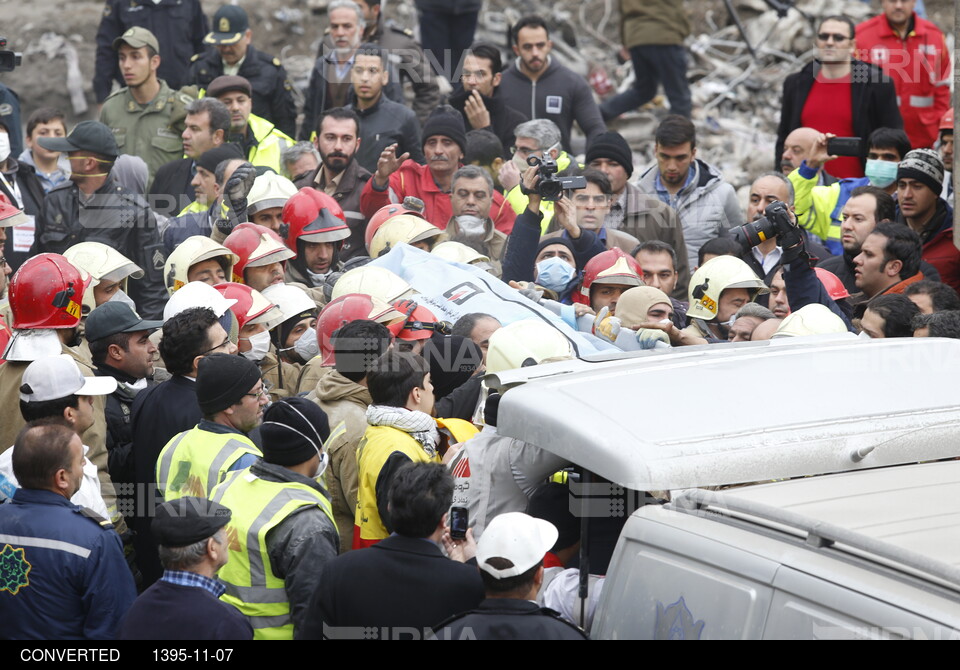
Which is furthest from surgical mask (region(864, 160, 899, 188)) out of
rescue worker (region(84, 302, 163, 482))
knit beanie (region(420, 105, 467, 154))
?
rescue worker (region(84, 302, 163, 482))

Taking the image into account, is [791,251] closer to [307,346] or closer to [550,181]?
[550,181]

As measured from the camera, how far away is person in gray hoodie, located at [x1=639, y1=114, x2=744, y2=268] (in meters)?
9.73

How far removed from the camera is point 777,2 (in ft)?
53.0

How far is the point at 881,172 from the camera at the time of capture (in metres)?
9.31

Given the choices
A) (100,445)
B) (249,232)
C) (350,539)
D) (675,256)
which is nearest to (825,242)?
Result: (675,256)

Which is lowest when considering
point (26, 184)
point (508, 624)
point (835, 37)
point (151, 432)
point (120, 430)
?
point (120, 430)

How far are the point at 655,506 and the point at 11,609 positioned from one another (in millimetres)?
2534

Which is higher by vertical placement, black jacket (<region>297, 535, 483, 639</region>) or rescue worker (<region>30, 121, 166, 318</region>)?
rescue worker (<region>30, 121, 166, 318</region>)

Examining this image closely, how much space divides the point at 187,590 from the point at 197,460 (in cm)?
101

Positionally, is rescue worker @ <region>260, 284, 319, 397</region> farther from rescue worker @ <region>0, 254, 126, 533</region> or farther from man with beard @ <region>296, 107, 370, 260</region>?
man with beard @ <region>296, 107, 370, 260</region>

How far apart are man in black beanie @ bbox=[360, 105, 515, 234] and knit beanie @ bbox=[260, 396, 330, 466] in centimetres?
482

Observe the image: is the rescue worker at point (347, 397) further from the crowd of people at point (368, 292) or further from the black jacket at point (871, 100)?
the black jacket at point (871, 100)

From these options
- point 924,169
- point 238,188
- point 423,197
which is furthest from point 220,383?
point 924,169

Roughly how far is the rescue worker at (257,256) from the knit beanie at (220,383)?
8.58 ft
